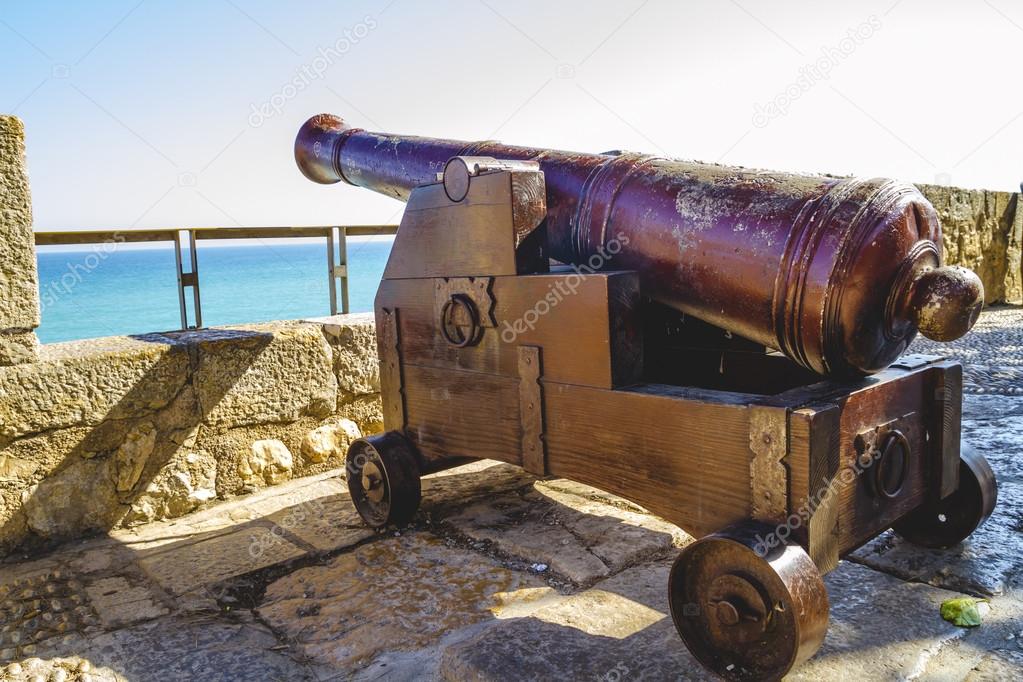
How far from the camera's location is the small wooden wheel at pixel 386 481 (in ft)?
9.88

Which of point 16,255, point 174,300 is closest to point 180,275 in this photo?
point 16,255

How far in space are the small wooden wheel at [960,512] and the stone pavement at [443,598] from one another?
5cm

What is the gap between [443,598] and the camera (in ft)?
8.08

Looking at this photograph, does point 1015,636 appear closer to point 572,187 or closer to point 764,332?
point 764,332

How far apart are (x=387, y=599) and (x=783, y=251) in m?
1.55

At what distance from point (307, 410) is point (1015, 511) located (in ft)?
9.77

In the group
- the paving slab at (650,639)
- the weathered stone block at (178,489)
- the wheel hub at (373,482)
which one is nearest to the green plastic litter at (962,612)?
the paving slab at (650,639)

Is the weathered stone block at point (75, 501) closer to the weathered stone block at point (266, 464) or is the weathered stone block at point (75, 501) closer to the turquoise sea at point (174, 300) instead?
the weathered stone block at point (266, 464)

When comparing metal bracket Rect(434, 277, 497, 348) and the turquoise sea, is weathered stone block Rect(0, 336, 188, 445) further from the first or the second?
the turquoise sea

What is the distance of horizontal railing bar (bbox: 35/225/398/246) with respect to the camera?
11.7 feet

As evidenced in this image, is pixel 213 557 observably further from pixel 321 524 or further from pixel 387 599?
pixel 387 599

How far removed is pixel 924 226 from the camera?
1.99 metres

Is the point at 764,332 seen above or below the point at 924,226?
below

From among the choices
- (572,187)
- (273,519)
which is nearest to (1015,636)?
(572,187)
